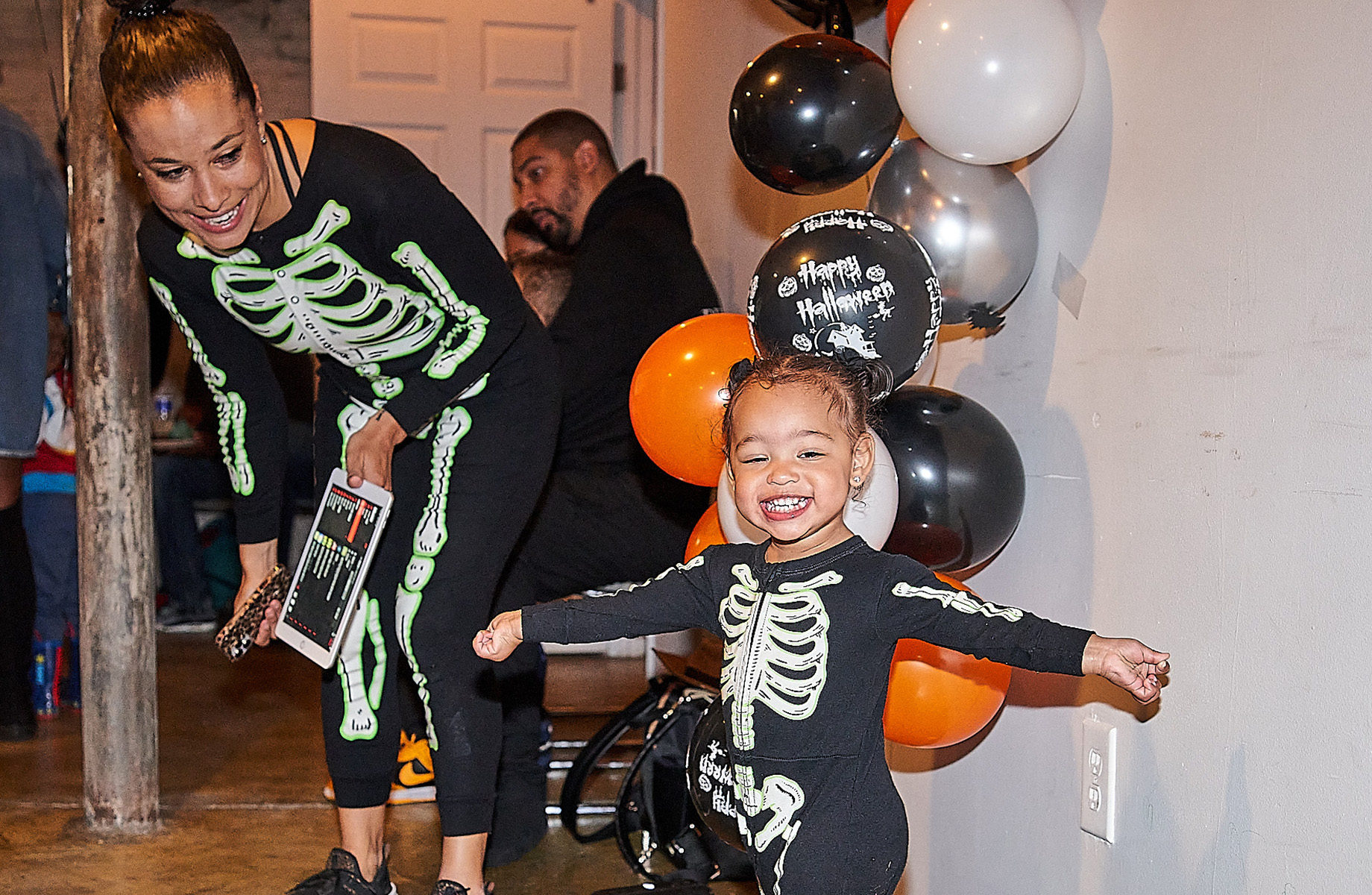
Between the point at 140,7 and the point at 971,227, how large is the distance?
3.69ft

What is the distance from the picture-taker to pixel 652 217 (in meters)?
2.70

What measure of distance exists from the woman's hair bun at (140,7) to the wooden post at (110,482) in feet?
2.74

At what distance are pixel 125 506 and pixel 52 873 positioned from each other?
2.26ft

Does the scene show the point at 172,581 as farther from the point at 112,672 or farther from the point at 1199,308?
the point at 1199,308

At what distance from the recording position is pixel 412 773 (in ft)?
8.55

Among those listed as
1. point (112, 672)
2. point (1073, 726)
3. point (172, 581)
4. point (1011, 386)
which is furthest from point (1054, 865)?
point (172, 581)

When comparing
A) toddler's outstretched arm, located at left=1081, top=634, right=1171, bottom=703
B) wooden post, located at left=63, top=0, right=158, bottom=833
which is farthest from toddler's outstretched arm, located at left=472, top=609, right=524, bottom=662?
wooden post, located at left=63, top=0, right=158, bottom=833

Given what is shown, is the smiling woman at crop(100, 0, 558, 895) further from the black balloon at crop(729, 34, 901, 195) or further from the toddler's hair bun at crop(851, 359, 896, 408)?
the toddler's hair bun at crop(851, 359, 896, 408)

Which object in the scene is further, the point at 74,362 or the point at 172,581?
the point at 172,581

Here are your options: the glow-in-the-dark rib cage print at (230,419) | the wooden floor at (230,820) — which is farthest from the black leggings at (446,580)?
the wooden floor at (230,820)

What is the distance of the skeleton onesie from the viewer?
66.0 inches

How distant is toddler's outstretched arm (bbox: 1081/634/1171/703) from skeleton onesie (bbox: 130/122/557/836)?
3.12ft

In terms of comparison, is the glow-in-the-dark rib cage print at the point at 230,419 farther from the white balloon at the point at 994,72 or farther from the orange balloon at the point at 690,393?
the white balloon at the point at 994,72

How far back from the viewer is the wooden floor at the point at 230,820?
2.14m
